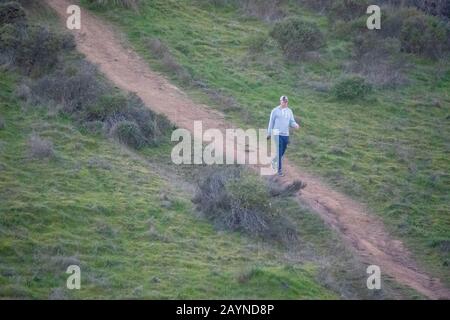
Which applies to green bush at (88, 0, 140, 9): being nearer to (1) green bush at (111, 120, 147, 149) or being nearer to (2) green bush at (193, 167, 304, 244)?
(1) green bush at (111, 120, 147, 149)

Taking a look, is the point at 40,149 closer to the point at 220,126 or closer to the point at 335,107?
the point at 220,126

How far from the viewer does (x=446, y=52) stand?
22000mm

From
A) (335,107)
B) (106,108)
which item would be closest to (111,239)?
(106,108)

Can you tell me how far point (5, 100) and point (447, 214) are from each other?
1011 cm

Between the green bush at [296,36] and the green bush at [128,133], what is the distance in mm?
7550

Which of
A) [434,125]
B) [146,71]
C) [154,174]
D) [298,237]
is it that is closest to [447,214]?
[298,237]

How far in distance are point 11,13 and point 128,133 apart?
5985mm

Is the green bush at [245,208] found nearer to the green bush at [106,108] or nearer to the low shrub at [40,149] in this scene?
the low shrub at [40,149]

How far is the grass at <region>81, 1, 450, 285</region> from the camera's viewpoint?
13.5 meters

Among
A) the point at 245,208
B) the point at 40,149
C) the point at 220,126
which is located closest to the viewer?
the point at 245,208

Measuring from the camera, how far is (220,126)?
1589 cm

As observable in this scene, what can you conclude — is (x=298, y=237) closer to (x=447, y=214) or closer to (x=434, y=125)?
(x=447, y=214)

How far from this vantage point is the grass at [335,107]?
13.5m

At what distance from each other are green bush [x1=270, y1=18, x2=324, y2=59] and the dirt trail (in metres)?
4.59
